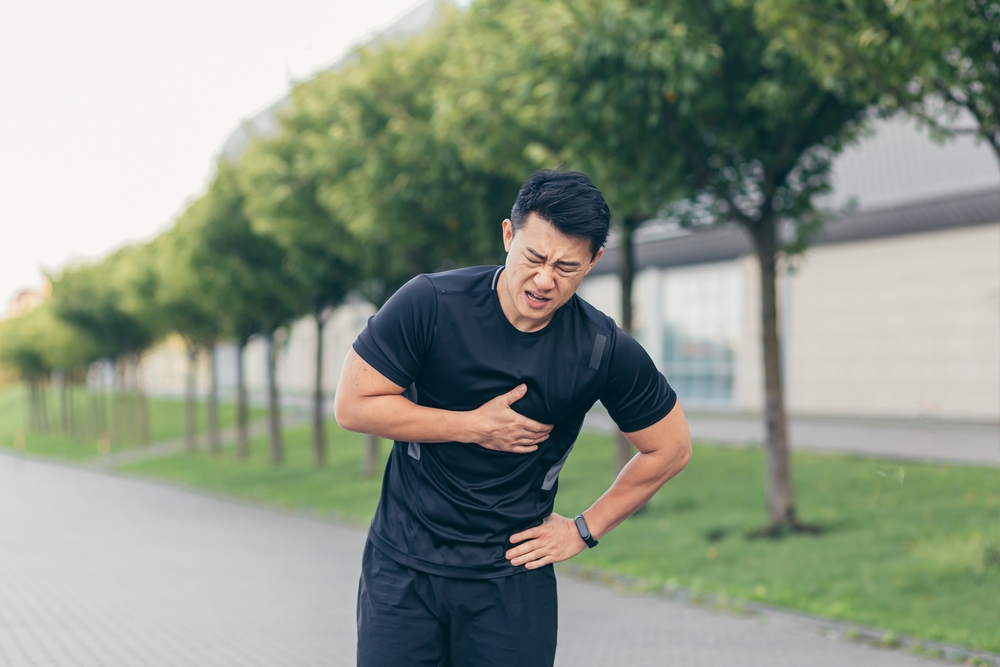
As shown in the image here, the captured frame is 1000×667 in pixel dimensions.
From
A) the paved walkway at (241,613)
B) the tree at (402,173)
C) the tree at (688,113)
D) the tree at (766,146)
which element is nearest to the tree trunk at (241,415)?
the tree at (402,173)

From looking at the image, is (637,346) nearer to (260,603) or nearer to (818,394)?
(260,603)

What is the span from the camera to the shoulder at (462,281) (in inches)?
109

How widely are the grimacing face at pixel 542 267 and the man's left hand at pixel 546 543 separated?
54cm

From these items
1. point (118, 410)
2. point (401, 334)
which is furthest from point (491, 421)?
point (118, 410)

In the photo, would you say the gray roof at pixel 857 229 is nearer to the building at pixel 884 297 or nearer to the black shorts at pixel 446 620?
the building at pixel 884 297

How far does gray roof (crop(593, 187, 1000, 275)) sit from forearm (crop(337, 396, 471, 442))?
661 inches

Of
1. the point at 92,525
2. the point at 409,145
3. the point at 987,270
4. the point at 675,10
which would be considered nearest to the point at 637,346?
the point at 675,10

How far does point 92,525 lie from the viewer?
52.9 feet

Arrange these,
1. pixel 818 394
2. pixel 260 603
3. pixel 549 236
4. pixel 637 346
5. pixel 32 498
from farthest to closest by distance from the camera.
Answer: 1. pixel 818 394
2. pixel 32 498
3. pixel 260 603
4. pixel 637 346
5. pixel 549 236

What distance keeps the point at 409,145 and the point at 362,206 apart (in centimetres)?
129

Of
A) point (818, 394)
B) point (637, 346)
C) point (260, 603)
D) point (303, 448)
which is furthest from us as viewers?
point (303, 448)

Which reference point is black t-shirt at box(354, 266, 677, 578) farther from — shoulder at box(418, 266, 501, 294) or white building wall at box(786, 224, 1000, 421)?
white building wall at box(786, 224, 1000, 421)

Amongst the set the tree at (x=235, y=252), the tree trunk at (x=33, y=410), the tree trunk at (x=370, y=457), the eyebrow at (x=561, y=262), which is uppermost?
the tree at (x=235, y=252)

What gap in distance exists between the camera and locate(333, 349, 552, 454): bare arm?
8.93 feet
